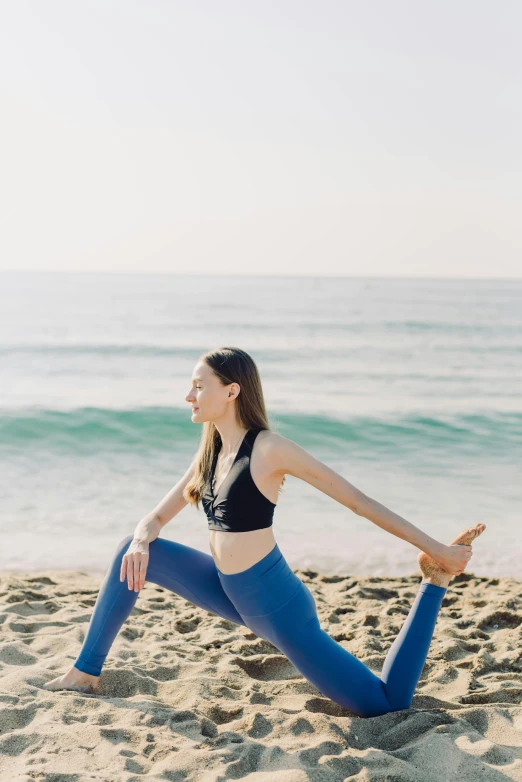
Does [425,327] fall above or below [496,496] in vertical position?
above

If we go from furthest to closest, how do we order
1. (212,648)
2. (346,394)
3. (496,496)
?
(346,394) → (496,496) → (212,648)

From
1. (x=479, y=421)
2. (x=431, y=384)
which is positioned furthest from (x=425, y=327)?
(x=479, y=421)

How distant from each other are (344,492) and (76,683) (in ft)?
5.27

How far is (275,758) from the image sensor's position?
10.1 ft

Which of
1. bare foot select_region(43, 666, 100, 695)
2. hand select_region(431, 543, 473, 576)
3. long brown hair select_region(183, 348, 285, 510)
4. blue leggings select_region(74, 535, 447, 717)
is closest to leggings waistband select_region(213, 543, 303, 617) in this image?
blue leggings select_region(74, 535, 447, 717)

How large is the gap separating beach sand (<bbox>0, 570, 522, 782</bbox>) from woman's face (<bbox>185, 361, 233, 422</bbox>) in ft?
4.51

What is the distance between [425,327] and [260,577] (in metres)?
31.5

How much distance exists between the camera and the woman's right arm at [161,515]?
369 cm

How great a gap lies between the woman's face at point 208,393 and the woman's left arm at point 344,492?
1.12 feet

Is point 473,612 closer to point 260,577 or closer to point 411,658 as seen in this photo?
point 411,658

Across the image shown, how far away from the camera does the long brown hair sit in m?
3.54

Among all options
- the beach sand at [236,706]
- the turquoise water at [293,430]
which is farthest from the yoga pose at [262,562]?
the turquoise water at [293,430]

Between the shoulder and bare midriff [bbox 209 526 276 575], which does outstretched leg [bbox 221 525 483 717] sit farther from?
the shoulder

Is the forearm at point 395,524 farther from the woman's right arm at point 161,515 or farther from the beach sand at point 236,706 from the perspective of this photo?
the woman's right arm at point 161,515
